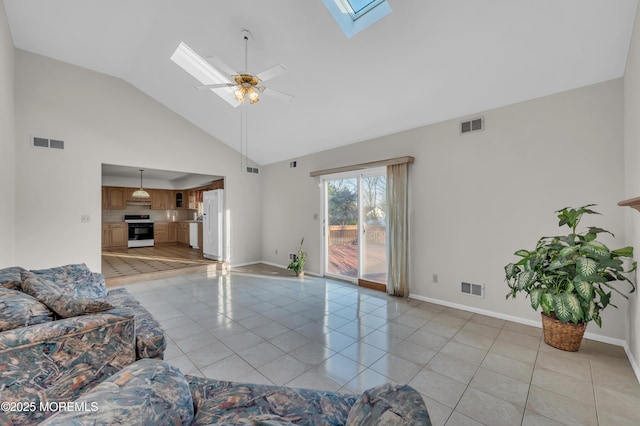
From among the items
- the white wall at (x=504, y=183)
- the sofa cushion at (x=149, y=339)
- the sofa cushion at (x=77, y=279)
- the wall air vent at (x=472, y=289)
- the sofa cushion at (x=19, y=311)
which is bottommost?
the wall air vent at (x=472, y=289)

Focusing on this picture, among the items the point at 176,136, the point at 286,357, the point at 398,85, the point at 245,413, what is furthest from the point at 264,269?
the point at 245,413

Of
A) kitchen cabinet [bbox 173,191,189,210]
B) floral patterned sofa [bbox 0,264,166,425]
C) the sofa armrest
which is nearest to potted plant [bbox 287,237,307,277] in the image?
floral patterned sofa [bbox 0,264,166,425]

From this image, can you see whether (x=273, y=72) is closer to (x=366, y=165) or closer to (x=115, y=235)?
(x=366, y=165)

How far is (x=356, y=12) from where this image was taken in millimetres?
2830

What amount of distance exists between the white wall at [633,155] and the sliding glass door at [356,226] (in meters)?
2.69

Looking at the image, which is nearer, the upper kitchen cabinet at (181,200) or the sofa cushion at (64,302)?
the sofa cushion at (64,302)

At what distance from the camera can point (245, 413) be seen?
110 cm

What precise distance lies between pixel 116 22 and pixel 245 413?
4742 millimetres

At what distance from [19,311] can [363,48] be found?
360 cm

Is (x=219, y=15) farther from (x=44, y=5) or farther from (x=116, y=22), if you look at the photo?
(x=44, y=5)

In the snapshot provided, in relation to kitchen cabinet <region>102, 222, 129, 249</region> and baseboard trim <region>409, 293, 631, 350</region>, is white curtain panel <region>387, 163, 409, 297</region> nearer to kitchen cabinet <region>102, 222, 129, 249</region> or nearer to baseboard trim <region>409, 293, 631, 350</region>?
baseboard trim <region>409, 293, 631, 350</region>

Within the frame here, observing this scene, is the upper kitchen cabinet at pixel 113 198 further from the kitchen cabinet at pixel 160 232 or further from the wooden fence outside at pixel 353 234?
the wooden fence outside at pixel 353 234

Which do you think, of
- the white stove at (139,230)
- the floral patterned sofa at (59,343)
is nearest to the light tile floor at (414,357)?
the floral patterned sofa at (59,343)

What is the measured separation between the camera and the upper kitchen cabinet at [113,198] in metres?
8.27
